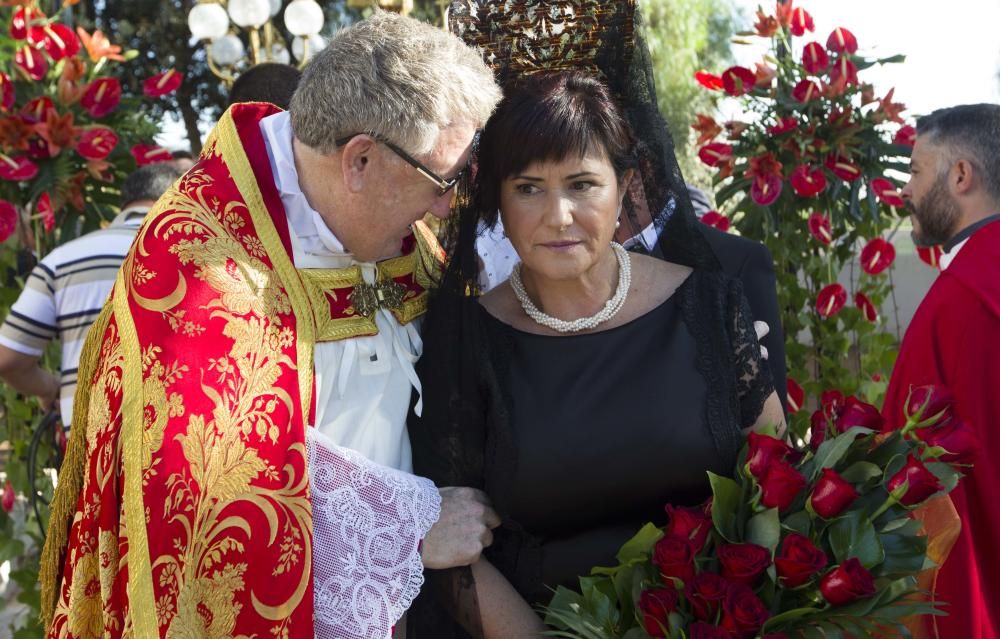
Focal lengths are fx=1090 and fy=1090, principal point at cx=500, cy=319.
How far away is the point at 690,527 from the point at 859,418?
445 mm

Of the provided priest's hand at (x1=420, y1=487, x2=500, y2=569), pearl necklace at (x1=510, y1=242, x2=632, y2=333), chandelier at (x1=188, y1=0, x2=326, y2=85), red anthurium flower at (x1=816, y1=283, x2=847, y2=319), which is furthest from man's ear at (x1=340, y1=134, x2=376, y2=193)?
chandelier at (x1=188, y1=0, x2=326, y2=85)

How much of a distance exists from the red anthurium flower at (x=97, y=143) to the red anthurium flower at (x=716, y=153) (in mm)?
2513

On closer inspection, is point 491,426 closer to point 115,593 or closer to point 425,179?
point 425,179

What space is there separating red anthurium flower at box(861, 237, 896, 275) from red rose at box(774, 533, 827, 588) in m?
3.13

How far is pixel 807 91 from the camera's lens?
4527mm

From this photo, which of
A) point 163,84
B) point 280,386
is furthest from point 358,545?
point 163,84

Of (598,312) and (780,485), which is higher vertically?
(598,312)

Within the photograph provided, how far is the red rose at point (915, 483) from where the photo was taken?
2.06 meters

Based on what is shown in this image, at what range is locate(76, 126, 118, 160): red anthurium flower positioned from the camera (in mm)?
4383

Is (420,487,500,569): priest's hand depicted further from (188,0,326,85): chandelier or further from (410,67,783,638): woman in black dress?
(188,0,326,85): chandelier

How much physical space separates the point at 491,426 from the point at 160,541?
0.72 metres

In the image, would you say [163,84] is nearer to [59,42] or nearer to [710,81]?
[59,42]

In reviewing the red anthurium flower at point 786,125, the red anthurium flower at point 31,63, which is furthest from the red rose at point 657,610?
the red anthurium flower at point 31,63

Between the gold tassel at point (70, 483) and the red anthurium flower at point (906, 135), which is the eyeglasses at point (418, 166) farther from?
the red anthurium flower at point (906, 135)
